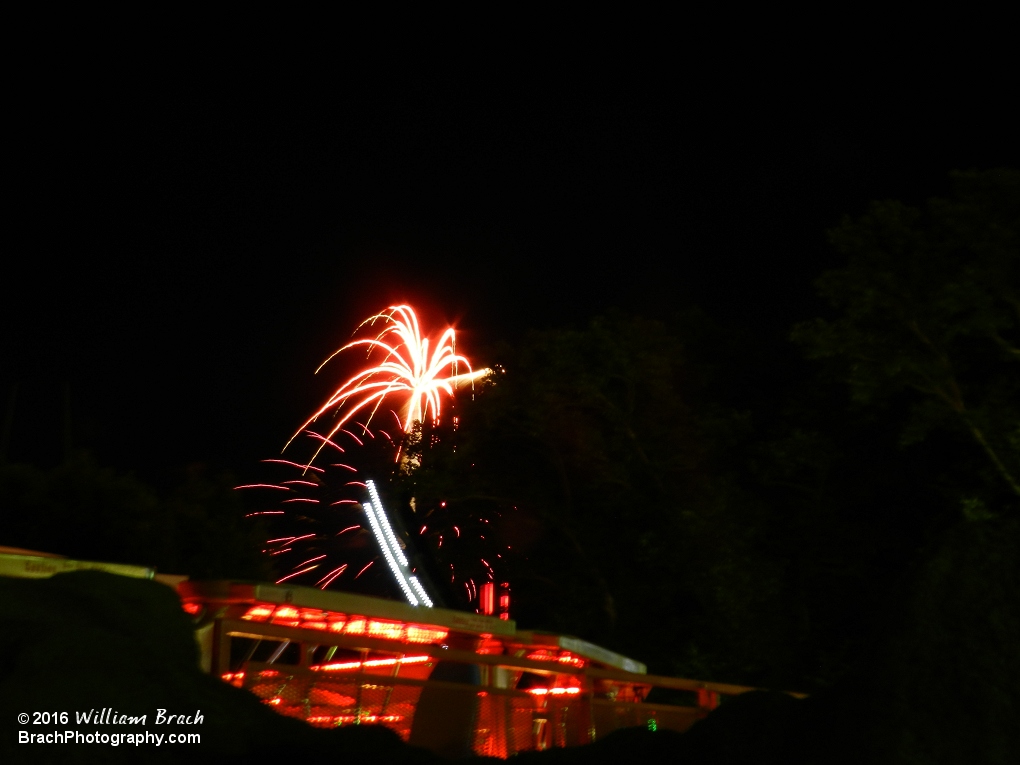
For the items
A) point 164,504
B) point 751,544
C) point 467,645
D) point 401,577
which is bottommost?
point 467,645

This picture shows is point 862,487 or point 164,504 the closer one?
point 862,487

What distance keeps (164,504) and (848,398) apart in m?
15.2

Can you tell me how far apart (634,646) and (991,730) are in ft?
61.1

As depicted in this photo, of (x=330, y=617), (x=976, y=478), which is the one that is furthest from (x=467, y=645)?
(x=976, y=478)

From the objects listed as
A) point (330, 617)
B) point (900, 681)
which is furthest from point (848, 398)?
point (900, 681)

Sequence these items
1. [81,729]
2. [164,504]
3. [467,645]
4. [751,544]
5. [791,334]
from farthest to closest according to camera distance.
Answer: [164,504]
[751,544]
[791,334]
[467,645]
[81,729]

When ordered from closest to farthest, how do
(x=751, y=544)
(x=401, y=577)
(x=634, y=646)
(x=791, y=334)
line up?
1. (x=401, y=577)
2. (x=791, y=334)
3. (x=751, y=544)
4. (x=634, y=646)

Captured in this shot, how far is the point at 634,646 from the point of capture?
2352 centimetres

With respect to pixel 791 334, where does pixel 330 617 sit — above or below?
below

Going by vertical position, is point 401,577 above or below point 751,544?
below

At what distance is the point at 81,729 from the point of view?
612cm

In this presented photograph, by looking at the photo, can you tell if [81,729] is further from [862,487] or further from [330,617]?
[862,487]

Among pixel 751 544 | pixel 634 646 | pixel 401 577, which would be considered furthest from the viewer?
pixel 634 646

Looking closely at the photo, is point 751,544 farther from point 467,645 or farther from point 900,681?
point 900,681
